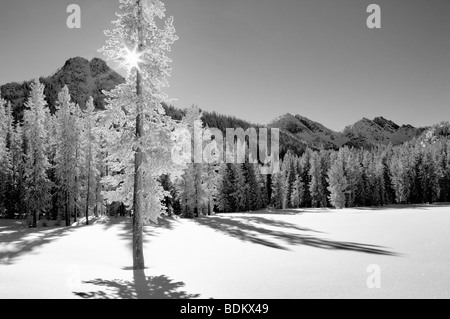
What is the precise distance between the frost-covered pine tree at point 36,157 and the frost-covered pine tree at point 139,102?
88.4 ft

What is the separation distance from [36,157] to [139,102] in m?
29.0

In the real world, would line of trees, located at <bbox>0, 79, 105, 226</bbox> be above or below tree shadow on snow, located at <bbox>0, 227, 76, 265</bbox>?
above

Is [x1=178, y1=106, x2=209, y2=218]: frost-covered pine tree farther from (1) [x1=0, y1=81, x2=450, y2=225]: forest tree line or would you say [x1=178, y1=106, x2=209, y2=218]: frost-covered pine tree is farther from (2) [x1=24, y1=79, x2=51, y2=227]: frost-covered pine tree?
(2) [x1=24, y1=79, x2=51, y2=227]: frost-covered pine tree

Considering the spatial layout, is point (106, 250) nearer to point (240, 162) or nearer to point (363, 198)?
point (240, 162)

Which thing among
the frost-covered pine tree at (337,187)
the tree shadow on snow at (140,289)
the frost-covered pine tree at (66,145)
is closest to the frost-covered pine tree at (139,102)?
the tree shadow on snow at (140,289)

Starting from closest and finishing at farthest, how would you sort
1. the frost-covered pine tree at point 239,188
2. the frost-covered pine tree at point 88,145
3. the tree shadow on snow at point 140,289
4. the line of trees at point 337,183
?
the tree shadow on snow at point 140,289 < the frost-covered pine tree at point 88,145 < the frost-covered pine tree at point 239,188 < the line of trees at point 337,183

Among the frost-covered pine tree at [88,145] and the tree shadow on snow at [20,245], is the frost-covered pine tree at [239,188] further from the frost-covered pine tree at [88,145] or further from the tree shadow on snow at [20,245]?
the tree shadow on snow at [20,245]

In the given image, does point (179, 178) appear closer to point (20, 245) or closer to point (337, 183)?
point (20, 245)

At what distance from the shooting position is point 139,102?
45.5 feet

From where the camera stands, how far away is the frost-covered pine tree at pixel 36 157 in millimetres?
34688

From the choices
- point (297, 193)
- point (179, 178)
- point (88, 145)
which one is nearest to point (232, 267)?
point (179, 178)

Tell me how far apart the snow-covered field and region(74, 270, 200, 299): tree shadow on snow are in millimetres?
35

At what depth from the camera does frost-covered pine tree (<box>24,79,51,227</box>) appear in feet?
114

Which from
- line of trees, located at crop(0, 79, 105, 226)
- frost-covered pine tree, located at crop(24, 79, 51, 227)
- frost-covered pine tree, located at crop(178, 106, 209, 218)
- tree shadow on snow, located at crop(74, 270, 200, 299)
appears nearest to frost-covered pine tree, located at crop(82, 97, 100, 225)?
line of trees, located at crop(0, 79, 105, 226)
